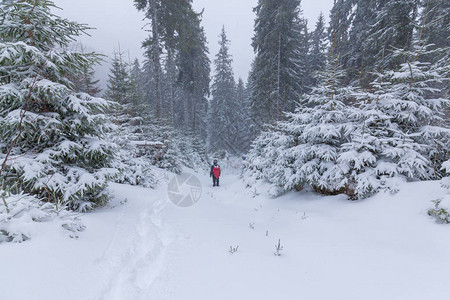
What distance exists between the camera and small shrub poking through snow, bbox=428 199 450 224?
3.30 meters

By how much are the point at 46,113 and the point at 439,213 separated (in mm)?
7780

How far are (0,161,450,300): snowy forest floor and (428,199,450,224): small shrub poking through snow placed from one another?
5.9 inches

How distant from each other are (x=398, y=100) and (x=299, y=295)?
5.43 m

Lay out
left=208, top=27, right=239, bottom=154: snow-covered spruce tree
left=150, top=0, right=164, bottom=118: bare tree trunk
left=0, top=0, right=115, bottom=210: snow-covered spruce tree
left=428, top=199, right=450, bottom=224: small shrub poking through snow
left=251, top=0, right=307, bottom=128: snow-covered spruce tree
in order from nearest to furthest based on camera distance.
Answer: left=428, top=199, right=450, bottom=224: small shrub poking through snow < left=0, top=0, right=115, bottom=210: snow-covered spruce tree < left=150, top=0, right=164, bottom=118: bare tree trunk < left=251, top=0, right=307, bottom=128: snow-covered spruce tree < left=208, top=27, right=239, bottom=154: snow-covered spruce tree

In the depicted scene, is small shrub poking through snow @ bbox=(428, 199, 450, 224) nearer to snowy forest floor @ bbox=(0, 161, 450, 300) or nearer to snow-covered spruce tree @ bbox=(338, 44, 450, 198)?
snowy forest floor @ bbox=(0, 161, 450, 300)

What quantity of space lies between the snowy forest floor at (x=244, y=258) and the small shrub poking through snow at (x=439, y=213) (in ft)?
0.49

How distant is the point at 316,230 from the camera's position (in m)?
4.25

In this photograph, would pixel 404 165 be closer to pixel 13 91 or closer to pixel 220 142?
pixel 13 91

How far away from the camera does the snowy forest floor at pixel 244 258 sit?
90.2 inches

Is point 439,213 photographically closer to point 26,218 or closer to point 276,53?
point 26,218

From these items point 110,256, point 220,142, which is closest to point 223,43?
point 220,142

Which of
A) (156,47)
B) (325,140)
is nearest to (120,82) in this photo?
(156,47)

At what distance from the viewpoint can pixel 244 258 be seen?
3115mm

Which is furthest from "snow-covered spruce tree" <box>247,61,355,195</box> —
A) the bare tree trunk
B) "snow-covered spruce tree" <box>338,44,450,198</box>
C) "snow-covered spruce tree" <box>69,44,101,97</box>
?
the bare tree trunk
